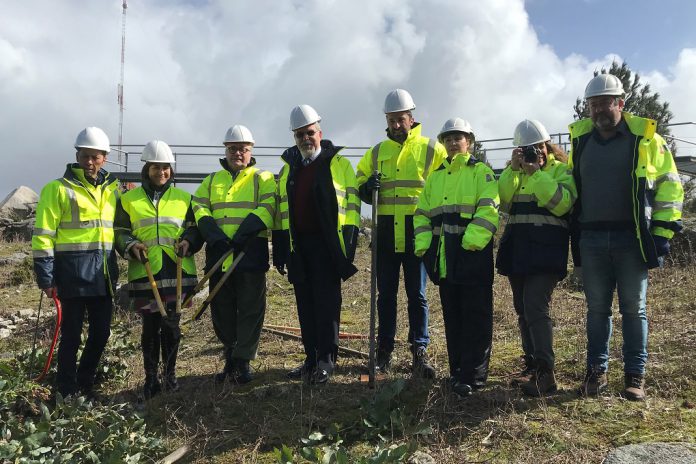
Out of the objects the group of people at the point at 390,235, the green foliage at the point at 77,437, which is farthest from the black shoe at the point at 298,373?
the green foliage at the point at 77,437

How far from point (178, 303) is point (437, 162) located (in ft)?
8.35

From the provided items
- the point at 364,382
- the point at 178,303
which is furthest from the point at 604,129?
the point at 178,303

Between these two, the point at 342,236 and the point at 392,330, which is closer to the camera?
the point at 342,236

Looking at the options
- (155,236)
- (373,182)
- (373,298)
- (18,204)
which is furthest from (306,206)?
(18,204)

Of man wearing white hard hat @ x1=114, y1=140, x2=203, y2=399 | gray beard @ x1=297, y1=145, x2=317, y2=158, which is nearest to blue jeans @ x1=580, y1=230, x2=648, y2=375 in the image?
gray beard @ x1=297, y1=145, x2=317, y2=158

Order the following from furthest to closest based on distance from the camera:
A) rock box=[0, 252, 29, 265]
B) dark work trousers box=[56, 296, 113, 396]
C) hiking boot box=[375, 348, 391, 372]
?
rock box=[0, 252, 29, 265] → hiking boot box=[375, 348, 391, 372] → dark work trousers box=[56, 296, 113, 396]

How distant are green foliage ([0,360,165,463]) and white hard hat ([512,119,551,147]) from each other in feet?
11.3

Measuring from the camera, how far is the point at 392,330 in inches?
213

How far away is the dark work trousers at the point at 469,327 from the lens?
4574 millimetres

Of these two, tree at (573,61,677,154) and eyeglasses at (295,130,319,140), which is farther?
tree at (573,61,677,154)

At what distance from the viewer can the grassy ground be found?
397cm

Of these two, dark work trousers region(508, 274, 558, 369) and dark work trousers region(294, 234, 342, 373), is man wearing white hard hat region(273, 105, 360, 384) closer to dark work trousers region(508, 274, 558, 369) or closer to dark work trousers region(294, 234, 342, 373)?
dark work trousers region(294, 234, 342, 373)

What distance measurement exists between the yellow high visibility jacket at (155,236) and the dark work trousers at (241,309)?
11.9 inches

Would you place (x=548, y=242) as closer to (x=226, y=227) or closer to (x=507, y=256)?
(x=507, y=256)
